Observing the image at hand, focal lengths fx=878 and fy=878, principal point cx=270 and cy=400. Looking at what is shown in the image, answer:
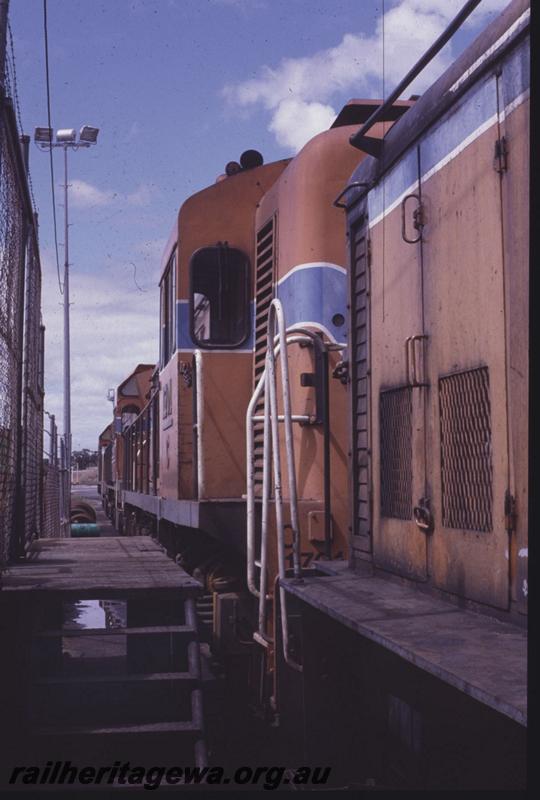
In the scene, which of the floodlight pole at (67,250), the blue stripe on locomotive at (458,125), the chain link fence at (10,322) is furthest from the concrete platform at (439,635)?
the floodlight pole at (67,250)

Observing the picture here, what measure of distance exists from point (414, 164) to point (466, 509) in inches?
52.8

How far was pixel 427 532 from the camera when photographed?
304 centimetres

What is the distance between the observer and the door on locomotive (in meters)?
2.51

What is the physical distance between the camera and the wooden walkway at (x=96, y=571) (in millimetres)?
4297

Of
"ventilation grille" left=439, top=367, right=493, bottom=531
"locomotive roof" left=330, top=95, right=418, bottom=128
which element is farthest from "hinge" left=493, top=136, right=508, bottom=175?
"locomotive roof" left=330, top=95, right=418, bottom=128

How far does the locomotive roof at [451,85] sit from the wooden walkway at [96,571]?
7.24 ft

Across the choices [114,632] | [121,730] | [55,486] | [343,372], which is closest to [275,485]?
[343,372]

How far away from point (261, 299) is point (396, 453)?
274cm

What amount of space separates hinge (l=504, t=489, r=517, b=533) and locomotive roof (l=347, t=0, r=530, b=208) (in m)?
1.27

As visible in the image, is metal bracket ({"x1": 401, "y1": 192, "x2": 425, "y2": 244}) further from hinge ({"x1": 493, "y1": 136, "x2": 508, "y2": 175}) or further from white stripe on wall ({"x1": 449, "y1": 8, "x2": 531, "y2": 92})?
hinge ({"x1": 493, "y1": 136, "x2": 508, "y2": 175})

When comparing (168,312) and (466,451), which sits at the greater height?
(168,312)

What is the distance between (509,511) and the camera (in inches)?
96.1

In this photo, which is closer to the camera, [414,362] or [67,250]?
[414,362]

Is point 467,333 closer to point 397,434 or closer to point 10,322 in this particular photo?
point 397,434
